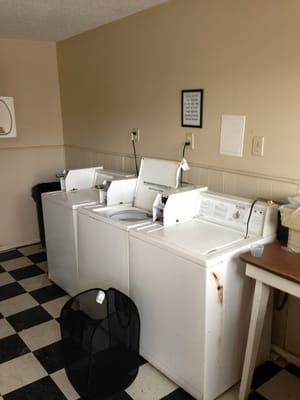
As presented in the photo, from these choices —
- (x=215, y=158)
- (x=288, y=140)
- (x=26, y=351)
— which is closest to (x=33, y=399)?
(x=26, y=351)

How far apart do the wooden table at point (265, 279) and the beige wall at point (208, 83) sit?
42 centimetres

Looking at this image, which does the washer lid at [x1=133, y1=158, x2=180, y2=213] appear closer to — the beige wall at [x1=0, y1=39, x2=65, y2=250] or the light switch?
the light switch

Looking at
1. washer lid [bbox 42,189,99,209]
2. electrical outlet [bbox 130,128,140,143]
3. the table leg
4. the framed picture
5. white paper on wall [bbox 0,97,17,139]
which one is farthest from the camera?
white paper on wall [bbox 0,97,17,139]

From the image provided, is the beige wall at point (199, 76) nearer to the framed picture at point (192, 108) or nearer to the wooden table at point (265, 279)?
the framed picture at point (192, 108)

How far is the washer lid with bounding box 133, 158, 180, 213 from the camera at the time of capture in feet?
8.00

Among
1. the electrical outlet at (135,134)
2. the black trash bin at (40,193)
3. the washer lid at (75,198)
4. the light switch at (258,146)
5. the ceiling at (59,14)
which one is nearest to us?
the light switch at (258,146)

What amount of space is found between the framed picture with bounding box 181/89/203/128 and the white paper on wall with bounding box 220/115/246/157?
8.2 inches

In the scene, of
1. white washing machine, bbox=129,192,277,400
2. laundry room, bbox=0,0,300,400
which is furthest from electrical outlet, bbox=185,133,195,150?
white washing machine, bbox=129,192,277,400

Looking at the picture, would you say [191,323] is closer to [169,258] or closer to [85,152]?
[169,258]

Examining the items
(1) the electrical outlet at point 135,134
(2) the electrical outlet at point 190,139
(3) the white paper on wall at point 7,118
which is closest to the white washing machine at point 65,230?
(1) the electrical outlet at point 135,134

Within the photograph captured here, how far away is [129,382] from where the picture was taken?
1929 millimetres

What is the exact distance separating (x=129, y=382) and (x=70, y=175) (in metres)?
1.77

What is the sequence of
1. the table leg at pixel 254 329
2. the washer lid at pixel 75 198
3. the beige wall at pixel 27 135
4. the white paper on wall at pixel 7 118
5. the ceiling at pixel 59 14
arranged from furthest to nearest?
the beige wall at pixel 27 135
the white paper on wall at pixel 7 118
the washer lid at pixel 75 198
the ceiling at pixel 59 14
the table leg at pixel 254 329

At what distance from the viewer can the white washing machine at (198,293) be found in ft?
5.74
